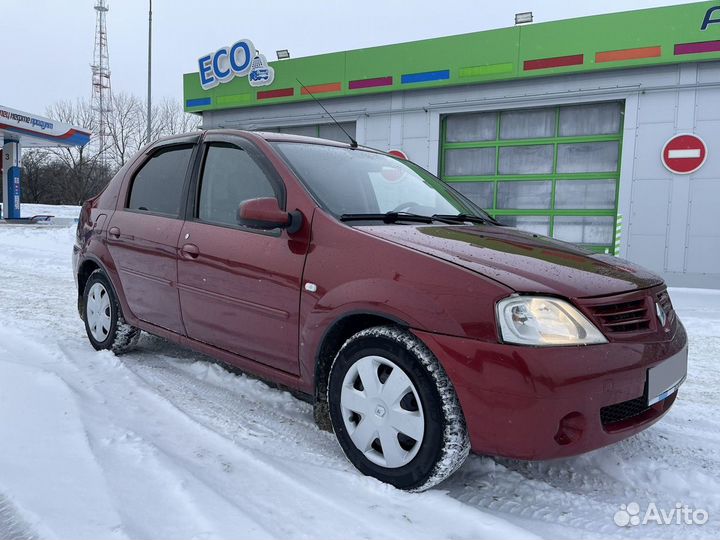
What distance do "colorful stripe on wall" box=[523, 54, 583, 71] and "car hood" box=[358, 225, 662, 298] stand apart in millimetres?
8469

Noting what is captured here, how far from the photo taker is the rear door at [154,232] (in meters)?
3.45

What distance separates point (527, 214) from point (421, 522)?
387 inches

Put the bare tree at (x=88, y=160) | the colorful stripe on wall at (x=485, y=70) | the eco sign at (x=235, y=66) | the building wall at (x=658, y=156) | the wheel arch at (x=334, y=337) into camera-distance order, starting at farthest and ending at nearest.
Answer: the bare tree at (x=88, y=160)
the eco sign at (x=235, y=66)
the colorful stripe on wall at (x=485, y=70)
the building wall at (x=658, y=156)
the wheel arch at (x=334, y=337)

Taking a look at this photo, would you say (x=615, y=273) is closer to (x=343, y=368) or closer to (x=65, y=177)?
(x=343, y=368)

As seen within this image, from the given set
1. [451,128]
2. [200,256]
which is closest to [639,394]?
[200,256]

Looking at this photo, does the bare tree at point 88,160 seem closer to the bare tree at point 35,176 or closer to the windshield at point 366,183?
the bare tree at point 35,176

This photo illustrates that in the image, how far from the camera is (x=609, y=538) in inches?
78.7

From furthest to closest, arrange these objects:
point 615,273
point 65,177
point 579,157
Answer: point 65,177
point 579,157
point 615,273

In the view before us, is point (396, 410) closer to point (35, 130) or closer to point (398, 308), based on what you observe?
point (398, 308)

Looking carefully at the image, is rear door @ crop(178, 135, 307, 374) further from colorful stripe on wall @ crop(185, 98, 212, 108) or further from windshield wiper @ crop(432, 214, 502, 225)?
colorful stripe on wall @ crop(185, 98, 212, 108)

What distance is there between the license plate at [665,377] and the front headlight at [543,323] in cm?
37

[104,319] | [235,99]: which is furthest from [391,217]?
[235,99]

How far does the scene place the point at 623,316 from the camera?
216 cm

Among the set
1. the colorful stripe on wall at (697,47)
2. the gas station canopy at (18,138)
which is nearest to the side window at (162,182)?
the colorful stripe on wall at (697,47)
